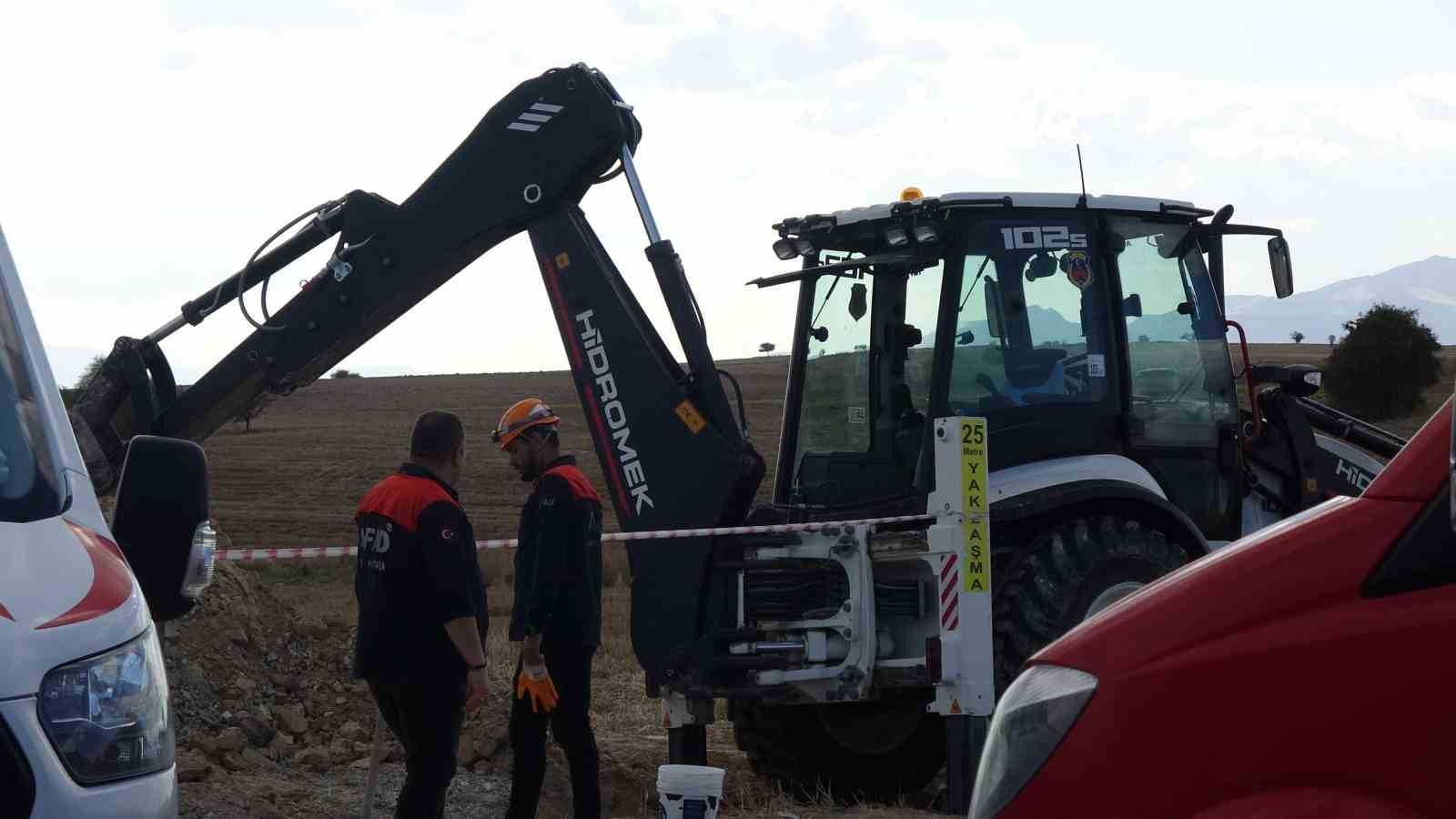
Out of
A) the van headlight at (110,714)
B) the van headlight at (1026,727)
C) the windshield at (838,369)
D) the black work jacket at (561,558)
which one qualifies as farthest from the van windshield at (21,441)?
the windshield at (838,369)

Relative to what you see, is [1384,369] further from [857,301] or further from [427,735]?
[427,735]

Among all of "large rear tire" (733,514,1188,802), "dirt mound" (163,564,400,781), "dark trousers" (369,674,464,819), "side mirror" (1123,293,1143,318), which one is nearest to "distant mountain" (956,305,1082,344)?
"side mirror" (1123,293,1143,318)

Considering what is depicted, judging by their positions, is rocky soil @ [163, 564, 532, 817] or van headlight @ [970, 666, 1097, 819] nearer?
van headlight @ [970, 666, 1097, 819]

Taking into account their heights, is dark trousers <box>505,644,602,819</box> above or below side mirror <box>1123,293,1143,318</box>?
below

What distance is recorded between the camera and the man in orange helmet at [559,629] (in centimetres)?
703

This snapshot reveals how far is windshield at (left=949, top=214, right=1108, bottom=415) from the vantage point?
805cm

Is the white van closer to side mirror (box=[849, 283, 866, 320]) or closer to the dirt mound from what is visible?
side mirror (box=[849, 283, 866, 320])

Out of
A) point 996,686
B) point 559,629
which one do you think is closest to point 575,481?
point 559,629

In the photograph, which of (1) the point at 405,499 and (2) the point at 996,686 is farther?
(2) the point at 996,686

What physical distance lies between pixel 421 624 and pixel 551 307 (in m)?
2.58

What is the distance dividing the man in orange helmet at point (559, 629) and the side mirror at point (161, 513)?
334 cm

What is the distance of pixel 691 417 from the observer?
7973 millimetres

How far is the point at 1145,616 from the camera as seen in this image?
2883mm

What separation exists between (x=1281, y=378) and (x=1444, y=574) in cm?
643
